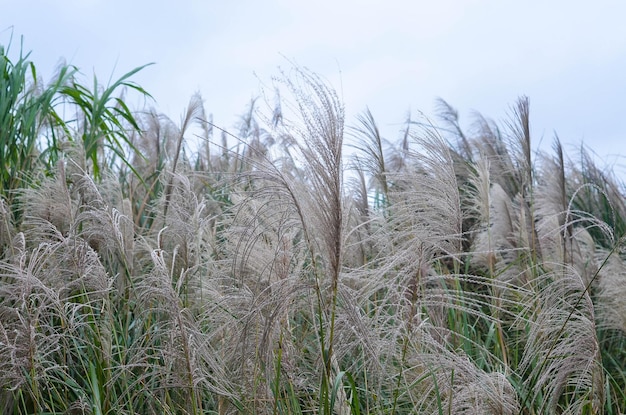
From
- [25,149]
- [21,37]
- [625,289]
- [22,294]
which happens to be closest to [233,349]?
[22,294]

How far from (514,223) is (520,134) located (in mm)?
593

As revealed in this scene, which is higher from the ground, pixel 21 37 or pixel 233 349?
pixel 21 37

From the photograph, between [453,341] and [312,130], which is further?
[453,341]

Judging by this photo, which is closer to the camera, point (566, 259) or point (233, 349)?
point (233, 349)

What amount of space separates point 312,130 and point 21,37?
4253mm

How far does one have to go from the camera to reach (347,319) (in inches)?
101

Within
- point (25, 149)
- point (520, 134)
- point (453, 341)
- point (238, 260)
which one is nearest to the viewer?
point (238, 260)

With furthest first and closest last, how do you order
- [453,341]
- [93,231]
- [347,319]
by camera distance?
[453,341]
[93,231]
[347,319]

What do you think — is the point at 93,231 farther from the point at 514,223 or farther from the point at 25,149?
the point at 514,223

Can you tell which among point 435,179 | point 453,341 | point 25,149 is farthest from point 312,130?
point 25,149

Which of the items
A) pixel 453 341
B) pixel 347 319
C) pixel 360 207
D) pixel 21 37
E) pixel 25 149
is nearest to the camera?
pixel 347 319

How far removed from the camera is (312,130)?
2.35m

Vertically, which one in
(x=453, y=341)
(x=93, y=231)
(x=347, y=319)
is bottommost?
(x=453, y=341)

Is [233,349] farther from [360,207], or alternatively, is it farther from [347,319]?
[360,207]
